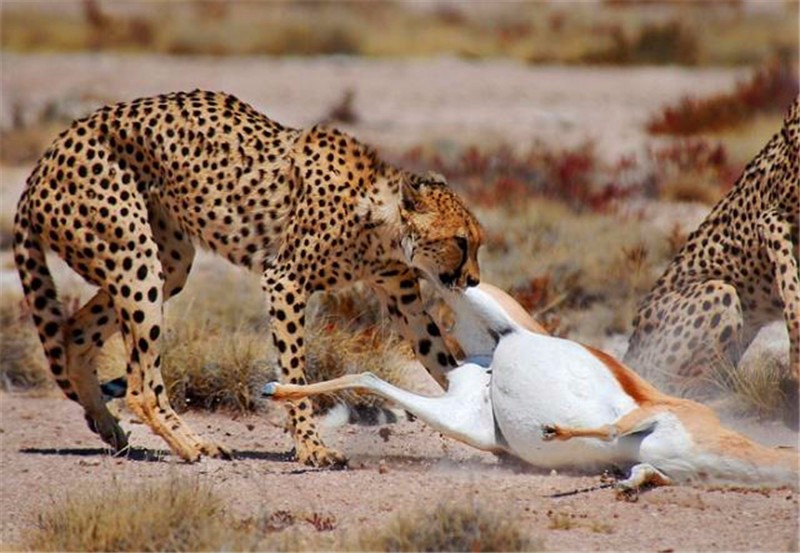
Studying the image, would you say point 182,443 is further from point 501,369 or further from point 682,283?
point 682,283

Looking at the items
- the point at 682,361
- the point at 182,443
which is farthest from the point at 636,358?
the point at 182,443

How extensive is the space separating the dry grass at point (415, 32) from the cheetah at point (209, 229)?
52.7 feet

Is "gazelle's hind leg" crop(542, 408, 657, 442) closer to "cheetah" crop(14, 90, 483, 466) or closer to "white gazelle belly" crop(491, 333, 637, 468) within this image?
"white gazelle belly" crop(491, 333, 637, 468)

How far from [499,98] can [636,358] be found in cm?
1181

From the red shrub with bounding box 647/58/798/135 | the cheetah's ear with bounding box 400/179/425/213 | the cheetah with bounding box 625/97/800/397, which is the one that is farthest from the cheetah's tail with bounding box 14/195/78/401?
the red shrub with bounding box 647/58/798/135

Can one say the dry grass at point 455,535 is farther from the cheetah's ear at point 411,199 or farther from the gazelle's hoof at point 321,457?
the cheetah's ear at point 411,199

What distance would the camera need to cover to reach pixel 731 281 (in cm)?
770

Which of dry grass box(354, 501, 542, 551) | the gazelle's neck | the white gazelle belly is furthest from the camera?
the gazelle's neck

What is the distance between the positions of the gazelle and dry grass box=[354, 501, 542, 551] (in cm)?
63

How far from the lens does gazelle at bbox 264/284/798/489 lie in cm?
597

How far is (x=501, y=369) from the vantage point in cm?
652

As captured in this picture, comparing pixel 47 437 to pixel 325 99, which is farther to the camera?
pixel 325 99

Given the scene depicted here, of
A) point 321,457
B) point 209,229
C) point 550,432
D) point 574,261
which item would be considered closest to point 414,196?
point 209,229

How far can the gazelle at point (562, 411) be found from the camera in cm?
597
